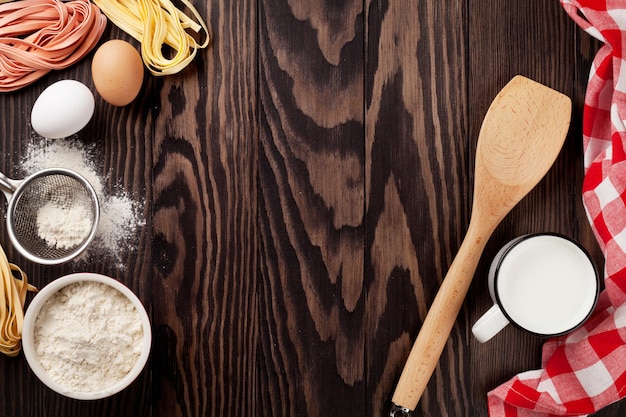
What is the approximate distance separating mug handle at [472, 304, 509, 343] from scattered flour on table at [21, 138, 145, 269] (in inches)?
15.5

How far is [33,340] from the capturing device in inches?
26.1

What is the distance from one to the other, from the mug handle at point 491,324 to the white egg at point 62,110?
482 millimetres

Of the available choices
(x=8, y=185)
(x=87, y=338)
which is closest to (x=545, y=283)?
(x=87, y=338)

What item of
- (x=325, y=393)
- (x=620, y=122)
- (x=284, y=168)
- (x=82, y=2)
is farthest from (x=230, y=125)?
(x=620, y=122)

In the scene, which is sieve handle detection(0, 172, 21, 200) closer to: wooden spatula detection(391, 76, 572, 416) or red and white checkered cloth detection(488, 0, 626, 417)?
wooden spatula detection(391, 76, 572, 416)

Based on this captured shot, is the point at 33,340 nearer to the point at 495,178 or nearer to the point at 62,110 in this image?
the point at 62,110

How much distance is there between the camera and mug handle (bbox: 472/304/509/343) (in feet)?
2.20

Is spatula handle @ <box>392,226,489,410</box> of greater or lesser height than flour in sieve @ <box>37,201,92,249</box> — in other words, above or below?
below

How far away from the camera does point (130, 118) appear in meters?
0.73

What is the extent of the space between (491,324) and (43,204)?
503 mm

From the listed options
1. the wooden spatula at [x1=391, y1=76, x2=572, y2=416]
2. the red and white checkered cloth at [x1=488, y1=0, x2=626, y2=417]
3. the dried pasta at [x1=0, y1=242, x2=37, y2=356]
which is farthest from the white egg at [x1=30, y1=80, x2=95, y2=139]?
the red and white checkered cloth at [x1=488, y1=0, x2=626, y2=417]

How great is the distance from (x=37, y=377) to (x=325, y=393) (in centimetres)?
32

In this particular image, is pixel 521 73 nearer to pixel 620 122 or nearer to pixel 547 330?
pixel 620 122

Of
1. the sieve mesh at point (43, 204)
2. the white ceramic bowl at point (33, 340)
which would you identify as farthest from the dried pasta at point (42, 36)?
the white ceramic bowl at point (33, 340)
